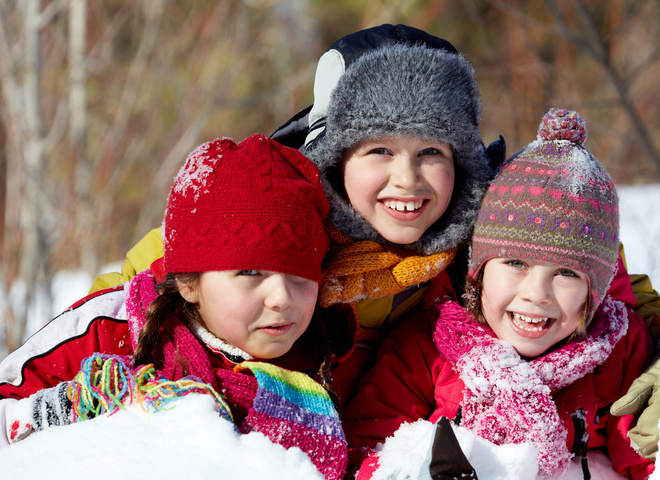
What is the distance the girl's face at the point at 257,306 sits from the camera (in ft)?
5.09

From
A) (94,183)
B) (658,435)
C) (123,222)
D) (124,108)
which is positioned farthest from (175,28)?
(658,435)

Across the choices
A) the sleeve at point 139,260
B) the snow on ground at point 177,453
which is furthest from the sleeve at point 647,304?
the sleeve at point 139,260

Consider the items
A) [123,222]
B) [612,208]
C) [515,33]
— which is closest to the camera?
[612,208]

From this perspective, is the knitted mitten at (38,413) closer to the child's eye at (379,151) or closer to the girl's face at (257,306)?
the girl's face at (257,306)

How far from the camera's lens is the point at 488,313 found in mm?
1829

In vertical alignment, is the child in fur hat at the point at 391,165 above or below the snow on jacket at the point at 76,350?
above

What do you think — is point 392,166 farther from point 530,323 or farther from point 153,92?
point 153,92

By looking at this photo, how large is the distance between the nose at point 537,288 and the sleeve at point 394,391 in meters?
0.34

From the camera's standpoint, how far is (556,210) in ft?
5.52

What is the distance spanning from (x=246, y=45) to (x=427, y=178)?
156 inches

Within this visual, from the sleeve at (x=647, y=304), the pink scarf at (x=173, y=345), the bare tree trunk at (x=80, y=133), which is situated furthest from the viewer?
the bare tree trunk at (x=80, y=133)

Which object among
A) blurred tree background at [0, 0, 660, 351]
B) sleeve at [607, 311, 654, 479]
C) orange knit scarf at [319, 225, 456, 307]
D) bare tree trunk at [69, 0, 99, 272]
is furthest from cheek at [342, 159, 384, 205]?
bare tree trunk at [69, 0, 99, 272]

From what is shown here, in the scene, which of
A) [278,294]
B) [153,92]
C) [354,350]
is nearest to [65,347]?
[278,294]

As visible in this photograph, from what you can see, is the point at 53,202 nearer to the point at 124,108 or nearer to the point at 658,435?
the point at 124,108
